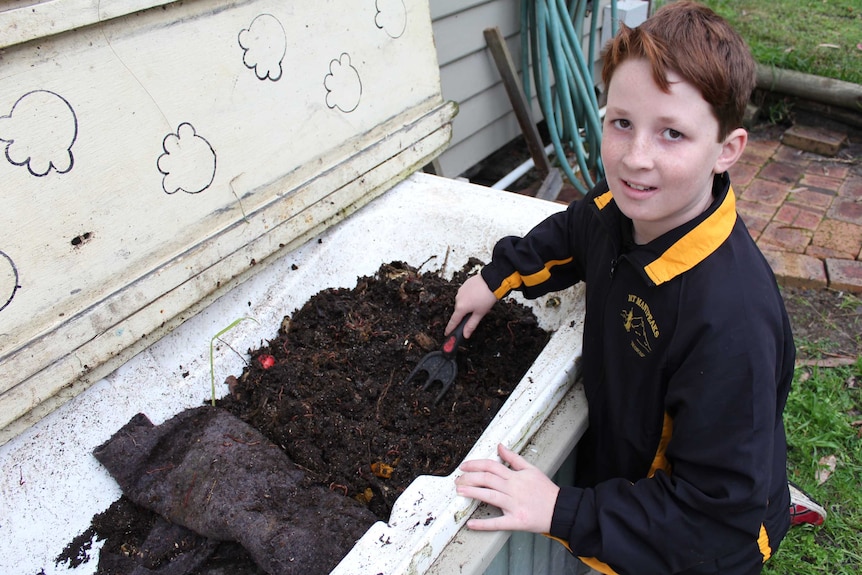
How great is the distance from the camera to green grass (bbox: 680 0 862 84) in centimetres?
388

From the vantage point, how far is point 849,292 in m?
2.68

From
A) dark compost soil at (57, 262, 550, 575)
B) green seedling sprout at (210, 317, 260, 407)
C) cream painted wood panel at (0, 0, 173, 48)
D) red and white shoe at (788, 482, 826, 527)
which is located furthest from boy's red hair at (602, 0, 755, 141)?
red and white shoe at (788, 482, 826, 527)

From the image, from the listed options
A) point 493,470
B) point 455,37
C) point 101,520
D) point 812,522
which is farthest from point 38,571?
point 455,37

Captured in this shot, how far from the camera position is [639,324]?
1.16 m

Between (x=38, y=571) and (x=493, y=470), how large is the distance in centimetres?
94

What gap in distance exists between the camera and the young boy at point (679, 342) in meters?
0.99

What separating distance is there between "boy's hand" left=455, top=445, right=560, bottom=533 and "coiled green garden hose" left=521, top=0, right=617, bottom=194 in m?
2.28

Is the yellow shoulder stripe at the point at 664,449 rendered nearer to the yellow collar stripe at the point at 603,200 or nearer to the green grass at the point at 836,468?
the yellow collar stripe at the point at 603,200

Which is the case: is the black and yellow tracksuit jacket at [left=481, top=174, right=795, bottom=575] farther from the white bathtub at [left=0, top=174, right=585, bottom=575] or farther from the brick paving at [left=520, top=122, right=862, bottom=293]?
the brick paving at [left=520, top=122, right=862, bottom=293]

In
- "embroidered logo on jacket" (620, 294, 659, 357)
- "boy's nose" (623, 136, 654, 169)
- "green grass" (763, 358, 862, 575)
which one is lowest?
"green grass" (763, 358, 862, 575)

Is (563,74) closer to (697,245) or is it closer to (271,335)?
(271,335)

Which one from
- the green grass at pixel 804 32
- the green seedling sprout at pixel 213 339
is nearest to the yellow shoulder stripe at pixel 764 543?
the green seedling sprout at pixel 213 339

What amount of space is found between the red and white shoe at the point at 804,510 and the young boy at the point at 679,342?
2.35 feet

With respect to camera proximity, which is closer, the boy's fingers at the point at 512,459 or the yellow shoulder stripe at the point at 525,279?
the boy's fingers at the point at 512,459
